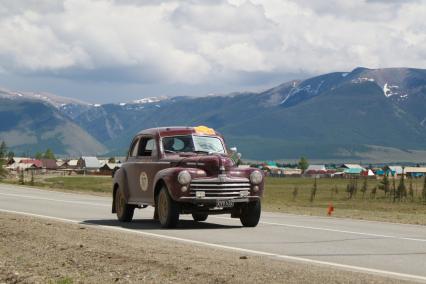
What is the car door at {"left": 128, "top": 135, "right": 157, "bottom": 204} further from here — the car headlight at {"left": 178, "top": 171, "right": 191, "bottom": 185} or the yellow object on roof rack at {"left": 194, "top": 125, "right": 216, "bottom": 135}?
the car headlight at {"left": 178, "top": 171, "right": 191, "bottom": 185}

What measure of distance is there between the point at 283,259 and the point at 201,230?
5.26 meters

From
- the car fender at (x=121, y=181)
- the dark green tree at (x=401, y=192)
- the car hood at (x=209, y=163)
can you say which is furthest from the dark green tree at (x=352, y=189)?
the car hood at (x=209, y=163)

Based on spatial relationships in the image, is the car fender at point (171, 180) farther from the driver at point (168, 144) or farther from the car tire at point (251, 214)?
the car tire at point (251, 214)

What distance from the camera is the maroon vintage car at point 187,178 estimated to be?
1694 centimetres

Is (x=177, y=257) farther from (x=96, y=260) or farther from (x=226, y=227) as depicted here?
(x=226, y=227)

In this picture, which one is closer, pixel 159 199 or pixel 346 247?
pixel 346 247

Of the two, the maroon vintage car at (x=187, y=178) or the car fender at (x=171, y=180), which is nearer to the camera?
the car fender at (x=171, y=180)

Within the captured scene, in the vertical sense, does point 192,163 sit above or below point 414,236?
above

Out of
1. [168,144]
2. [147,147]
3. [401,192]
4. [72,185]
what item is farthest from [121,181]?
[72,185]

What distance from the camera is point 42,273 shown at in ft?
35.3

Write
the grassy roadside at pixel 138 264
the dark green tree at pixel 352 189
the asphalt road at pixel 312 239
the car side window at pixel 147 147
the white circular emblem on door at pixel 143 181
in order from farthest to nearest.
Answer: the dark green tree at pixel 352 189, the car side window at pixel 147 147, the white circular emblem on door at pixel 143 181, the asphalt road at pixel 312 239, the grassy roadside at pixel 138 264

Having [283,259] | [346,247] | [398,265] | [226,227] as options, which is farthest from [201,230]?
[398,265]

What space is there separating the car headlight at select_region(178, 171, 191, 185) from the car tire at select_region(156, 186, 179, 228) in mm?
502

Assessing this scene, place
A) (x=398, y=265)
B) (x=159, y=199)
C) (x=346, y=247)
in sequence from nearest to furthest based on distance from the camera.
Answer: (x=398, y=265)
(x=346, y=247)
(x=159, y=199)
